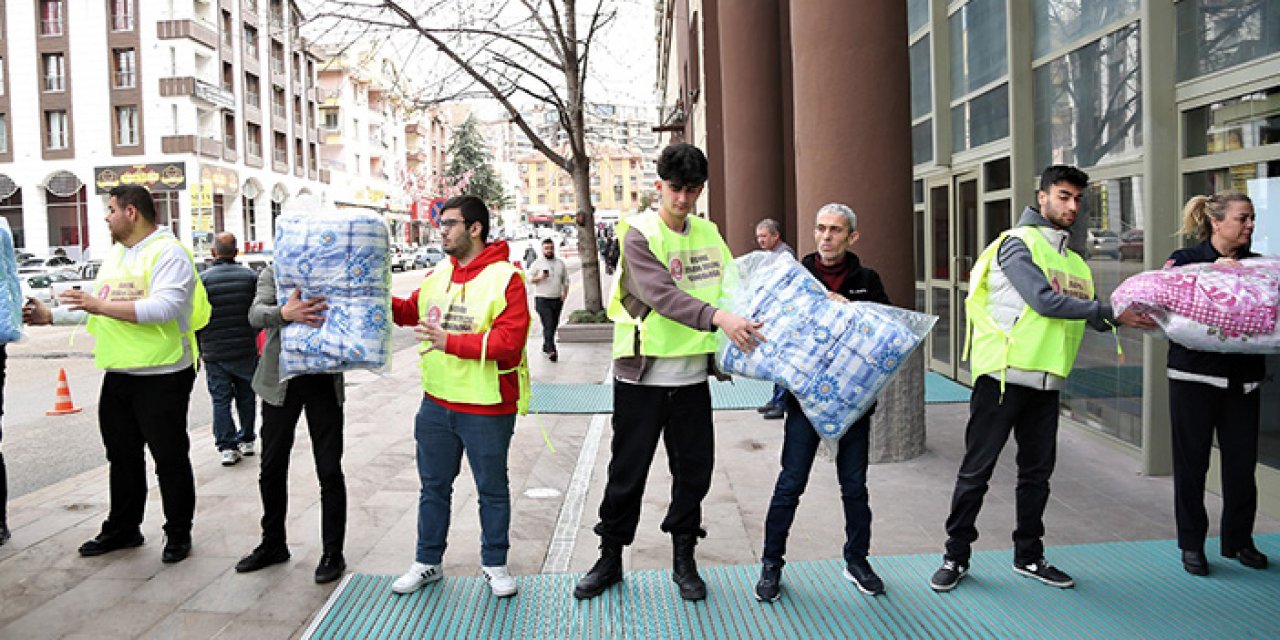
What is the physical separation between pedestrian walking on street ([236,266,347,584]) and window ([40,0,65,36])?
5425cm

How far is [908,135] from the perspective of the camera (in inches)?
293

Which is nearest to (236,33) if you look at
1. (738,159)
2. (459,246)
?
(738,159)

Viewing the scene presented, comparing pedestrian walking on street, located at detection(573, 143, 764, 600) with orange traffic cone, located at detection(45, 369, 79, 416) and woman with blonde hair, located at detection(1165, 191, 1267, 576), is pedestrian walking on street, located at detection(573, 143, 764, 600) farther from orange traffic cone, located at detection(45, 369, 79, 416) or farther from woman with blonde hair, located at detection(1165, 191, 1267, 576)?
orange traffic cone, located at detection(45, 369, 79, 416)

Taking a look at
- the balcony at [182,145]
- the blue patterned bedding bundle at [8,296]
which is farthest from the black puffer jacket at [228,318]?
the balcony at [182,145]


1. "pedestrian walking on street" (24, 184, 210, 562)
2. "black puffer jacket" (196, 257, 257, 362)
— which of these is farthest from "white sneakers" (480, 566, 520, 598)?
"black puffer jacket" (196, 257, 257, 362)

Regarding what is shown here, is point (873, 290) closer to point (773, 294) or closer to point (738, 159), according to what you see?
point (773, 294)

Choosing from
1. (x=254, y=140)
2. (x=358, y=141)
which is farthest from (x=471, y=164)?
(x=254, y=140)

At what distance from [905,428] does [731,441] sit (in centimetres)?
159

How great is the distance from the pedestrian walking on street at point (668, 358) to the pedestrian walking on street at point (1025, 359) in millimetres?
1263

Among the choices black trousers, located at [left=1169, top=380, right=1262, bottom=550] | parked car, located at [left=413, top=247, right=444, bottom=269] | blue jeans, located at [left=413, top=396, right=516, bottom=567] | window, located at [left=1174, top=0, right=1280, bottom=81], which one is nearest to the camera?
blue jeans, located at [left=413, top=396, right=516, bottom=567]

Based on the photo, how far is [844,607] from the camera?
14.5 ft

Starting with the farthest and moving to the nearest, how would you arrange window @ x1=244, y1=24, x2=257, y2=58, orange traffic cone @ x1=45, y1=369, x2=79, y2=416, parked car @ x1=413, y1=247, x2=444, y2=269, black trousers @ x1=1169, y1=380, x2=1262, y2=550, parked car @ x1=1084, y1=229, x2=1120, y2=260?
parked car @ x1=413, y1=247, x2=444, y2=269 → window @ x1=244, y1=24, x2=257, y2=58 → orange traffic cone @ x1=45, y1=369, x2=79, y2=416 → parked car @ x1=1084, y1=229, x2=1120, y2=260 → black trousers @ x1=1169, y1=380, x2=1262, y2=550

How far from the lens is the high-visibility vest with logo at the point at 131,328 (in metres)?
5.17

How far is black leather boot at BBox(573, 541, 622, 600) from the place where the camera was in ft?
14.9
